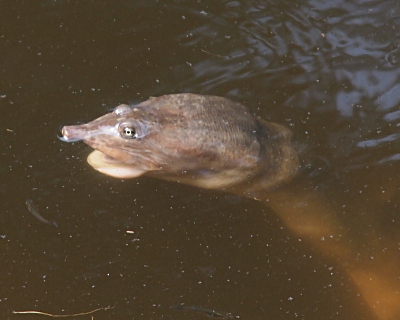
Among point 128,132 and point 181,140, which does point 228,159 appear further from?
point 128,132

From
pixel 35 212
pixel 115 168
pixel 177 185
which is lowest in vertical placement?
pixel 35 212

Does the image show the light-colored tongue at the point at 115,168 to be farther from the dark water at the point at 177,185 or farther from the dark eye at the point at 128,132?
the dark water at the point at 177,185

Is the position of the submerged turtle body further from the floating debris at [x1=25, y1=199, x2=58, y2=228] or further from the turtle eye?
the floating debris at [x1=25, y1=199, x2=58, y2=228]

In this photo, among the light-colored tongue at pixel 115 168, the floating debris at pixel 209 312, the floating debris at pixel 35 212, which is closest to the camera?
the light-colored tongue at pixel 115 168

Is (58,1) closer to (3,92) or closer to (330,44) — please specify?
(3,92)

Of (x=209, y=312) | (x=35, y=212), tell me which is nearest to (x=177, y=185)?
(x=209, y=312)

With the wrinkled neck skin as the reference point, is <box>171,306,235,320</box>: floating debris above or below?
below

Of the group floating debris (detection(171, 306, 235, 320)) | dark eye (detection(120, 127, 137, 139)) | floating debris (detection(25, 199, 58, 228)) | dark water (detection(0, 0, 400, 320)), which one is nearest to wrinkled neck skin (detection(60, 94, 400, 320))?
dark eye (detection(120, 127, 137, 139))

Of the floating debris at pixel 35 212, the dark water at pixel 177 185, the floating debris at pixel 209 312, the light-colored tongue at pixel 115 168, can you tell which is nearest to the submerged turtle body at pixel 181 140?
the light-colored tongue at pixel 115 168
